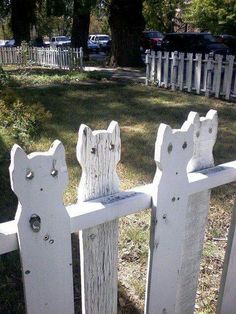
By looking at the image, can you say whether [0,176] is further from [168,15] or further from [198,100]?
[168,15]

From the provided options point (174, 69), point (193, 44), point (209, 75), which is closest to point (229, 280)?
point (209, 75)

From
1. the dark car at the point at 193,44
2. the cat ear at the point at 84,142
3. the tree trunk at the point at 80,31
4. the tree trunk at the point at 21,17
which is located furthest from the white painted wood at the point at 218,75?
the tree trunk at the point at 21,17

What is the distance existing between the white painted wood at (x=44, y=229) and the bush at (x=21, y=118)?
13.4 feet

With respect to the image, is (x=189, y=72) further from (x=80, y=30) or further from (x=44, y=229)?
(x=80, y=30)

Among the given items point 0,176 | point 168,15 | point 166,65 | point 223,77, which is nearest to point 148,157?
point 0,176

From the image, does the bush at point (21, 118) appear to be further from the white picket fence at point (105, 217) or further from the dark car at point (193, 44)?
the dark car at point (193, 44)

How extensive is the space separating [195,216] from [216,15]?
102ft

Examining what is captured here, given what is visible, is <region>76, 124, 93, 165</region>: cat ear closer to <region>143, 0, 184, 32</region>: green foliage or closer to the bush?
the bush

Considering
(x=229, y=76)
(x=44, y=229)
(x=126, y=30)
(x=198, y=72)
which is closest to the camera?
(x=44, y=229)

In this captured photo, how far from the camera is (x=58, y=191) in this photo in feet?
3.92

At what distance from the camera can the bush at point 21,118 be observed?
5.46 m

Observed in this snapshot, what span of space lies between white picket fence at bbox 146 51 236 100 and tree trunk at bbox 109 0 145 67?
15.8 feet

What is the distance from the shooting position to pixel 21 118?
5.89 meters

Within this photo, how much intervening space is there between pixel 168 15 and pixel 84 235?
4243cm
